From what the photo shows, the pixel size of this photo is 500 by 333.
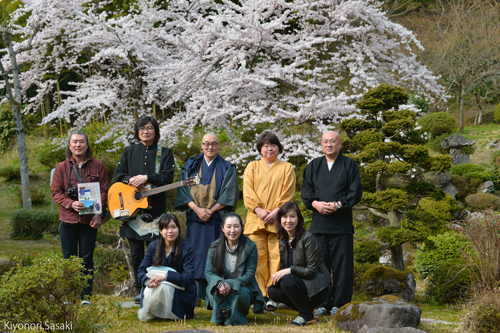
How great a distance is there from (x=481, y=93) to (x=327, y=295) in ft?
58.7

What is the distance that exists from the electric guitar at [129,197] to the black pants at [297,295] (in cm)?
134

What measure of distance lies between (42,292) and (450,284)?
4.45 metres

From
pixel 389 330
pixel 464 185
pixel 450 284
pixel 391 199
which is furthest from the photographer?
pixel 464 185

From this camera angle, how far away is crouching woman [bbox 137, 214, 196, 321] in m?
3.72

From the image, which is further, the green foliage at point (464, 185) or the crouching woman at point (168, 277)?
the green foliage at point (464, 185)

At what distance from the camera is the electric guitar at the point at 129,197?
434 cm

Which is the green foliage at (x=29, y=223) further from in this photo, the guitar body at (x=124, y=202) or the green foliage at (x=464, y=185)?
the green foliage at (x=464, y=185)

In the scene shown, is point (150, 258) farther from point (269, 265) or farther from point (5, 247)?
point (5, 247)

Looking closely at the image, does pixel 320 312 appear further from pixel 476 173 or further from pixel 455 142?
pixel 455 142

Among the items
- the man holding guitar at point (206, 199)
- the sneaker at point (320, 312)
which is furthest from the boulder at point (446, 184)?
the man holding guitar at point (206, 199)

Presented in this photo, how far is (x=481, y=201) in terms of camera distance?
33.9 feet

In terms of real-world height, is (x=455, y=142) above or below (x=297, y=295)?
above

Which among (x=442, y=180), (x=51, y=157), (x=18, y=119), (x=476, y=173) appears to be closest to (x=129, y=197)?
(x=18, y=119)

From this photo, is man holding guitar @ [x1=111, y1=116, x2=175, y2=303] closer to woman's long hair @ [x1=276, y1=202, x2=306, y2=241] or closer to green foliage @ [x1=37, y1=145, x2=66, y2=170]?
woman's long hair @ [x1=276, y1=202, x2=306, y2=241]
